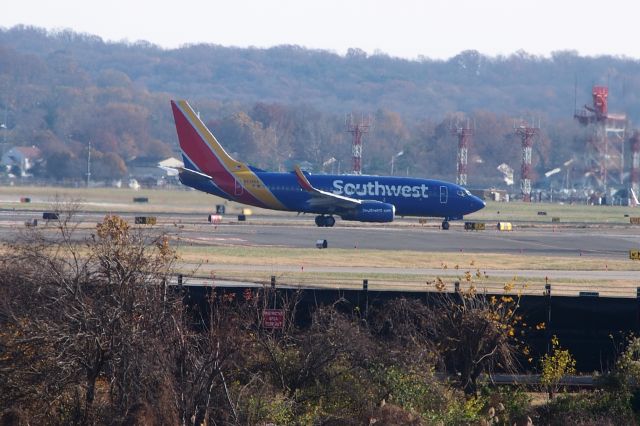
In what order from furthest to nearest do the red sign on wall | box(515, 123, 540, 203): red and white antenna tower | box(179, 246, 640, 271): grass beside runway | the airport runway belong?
box(515, 123, 540, 203): red and white antenna tower < the airport runway < box(179, 246, 640, 271): grass beside runway < the red sign on wall

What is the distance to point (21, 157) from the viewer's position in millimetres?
165750

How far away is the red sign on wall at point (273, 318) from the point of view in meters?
24.5

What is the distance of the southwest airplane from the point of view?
65.4 m

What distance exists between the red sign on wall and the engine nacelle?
3968 cm

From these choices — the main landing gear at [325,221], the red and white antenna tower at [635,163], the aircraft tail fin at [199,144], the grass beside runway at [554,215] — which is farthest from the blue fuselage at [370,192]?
the red and white antenna tower at [635,163]

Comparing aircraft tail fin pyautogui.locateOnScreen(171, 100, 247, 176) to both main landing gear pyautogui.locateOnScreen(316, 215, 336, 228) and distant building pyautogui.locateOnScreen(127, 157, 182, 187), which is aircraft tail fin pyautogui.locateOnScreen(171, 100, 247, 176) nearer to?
main landing gear pyautogui.locateOnScreen(316, 215, 336, 228)

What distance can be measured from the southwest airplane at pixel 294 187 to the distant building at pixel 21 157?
3535 inches

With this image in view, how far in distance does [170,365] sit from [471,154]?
151 meters

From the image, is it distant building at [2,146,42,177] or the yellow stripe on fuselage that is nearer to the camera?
the yellow stripe on fuselage

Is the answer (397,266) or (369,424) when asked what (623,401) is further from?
(397,266)

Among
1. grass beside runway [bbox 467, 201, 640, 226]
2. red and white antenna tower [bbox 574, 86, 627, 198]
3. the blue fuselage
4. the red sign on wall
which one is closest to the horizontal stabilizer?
the blue fuselage

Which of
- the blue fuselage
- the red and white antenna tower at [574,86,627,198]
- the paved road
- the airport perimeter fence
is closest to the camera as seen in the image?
the airport perimeter fence

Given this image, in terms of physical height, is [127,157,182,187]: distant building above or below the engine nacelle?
above

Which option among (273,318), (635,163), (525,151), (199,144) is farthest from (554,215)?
(273,318)
